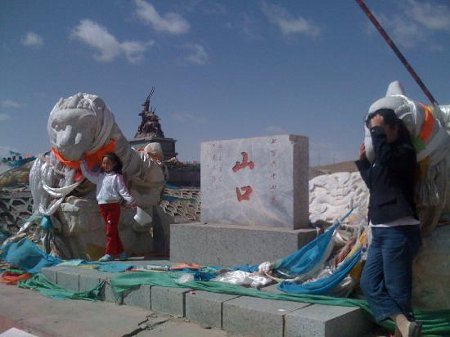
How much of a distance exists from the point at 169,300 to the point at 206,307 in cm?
41

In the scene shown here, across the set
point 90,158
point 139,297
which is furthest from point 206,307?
point 90,158

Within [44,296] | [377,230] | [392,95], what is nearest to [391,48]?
[392,95]

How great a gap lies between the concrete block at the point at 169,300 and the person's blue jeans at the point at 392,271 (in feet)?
4.62

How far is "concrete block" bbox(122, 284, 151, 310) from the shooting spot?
12.4 ft

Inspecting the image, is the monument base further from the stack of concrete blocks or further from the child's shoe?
the child's shoe

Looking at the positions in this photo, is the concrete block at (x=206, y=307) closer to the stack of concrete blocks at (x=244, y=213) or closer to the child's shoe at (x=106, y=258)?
the stack of concrete blocks at (x=244, y=213)

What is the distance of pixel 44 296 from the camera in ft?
14.4

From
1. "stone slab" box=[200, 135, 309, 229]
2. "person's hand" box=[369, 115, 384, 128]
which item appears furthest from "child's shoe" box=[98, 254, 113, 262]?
"person's hand" box=[369, 115, 384, 128]

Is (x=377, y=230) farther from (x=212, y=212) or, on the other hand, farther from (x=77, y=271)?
(x=77, y=271)

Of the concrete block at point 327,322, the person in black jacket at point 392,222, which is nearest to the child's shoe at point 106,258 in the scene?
the concrete block at point 327,322

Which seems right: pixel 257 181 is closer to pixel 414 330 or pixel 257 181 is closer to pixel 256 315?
pixel 256 315

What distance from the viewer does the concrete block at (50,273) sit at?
4730 mm

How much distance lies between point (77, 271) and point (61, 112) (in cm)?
205

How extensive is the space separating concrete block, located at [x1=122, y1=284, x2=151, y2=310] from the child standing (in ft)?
4.68
